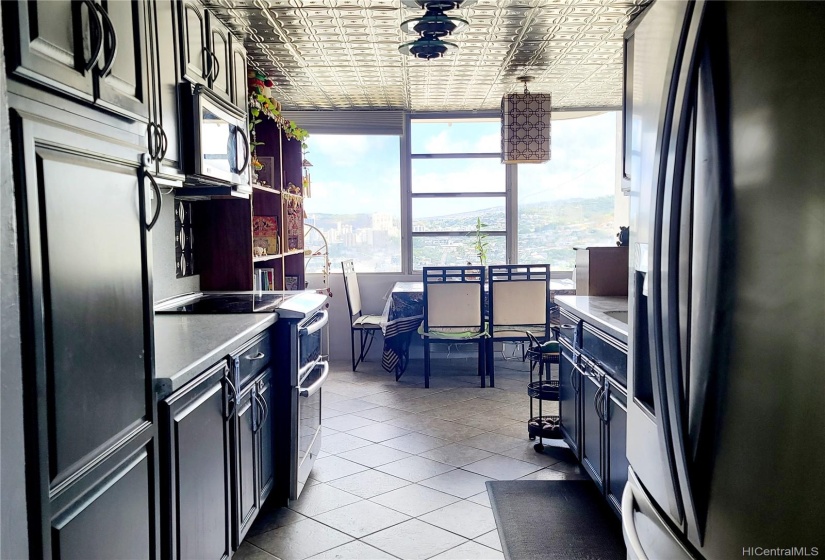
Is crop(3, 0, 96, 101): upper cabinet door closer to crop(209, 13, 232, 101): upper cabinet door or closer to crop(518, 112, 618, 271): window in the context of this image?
crop(209, 13, 232, 101): upper cabinet door

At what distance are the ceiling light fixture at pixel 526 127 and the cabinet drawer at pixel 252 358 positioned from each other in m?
→ 3.21

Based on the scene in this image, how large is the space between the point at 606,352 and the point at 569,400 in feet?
2.90

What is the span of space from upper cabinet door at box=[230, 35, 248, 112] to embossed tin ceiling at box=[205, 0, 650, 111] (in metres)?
0.30

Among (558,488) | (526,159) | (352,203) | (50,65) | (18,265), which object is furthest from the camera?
(352,203)

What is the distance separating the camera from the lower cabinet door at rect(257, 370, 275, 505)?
2582 millimetres

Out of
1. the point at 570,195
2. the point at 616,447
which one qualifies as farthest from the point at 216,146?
the point at 570,195

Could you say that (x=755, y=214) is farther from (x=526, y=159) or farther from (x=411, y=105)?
(x=411, y=105)

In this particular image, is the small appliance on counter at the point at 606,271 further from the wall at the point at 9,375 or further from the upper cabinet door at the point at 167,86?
the wall at the point at 9,375

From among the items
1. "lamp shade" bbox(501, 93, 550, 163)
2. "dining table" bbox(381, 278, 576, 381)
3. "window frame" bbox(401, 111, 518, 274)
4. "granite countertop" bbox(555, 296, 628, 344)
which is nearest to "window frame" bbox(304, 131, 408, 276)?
"window frame" bbox(401, 111, 518, 274)

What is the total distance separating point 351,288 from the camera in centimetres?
595

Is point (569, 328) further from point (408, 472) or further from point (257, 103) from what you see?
point (257, 103)

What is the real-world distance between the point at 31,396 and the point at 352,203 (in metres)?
5.72

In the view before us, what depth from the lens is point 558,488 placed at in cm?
315

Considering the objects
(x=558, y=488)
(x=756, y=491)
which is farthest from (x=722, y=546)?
(x=558, y=488)
